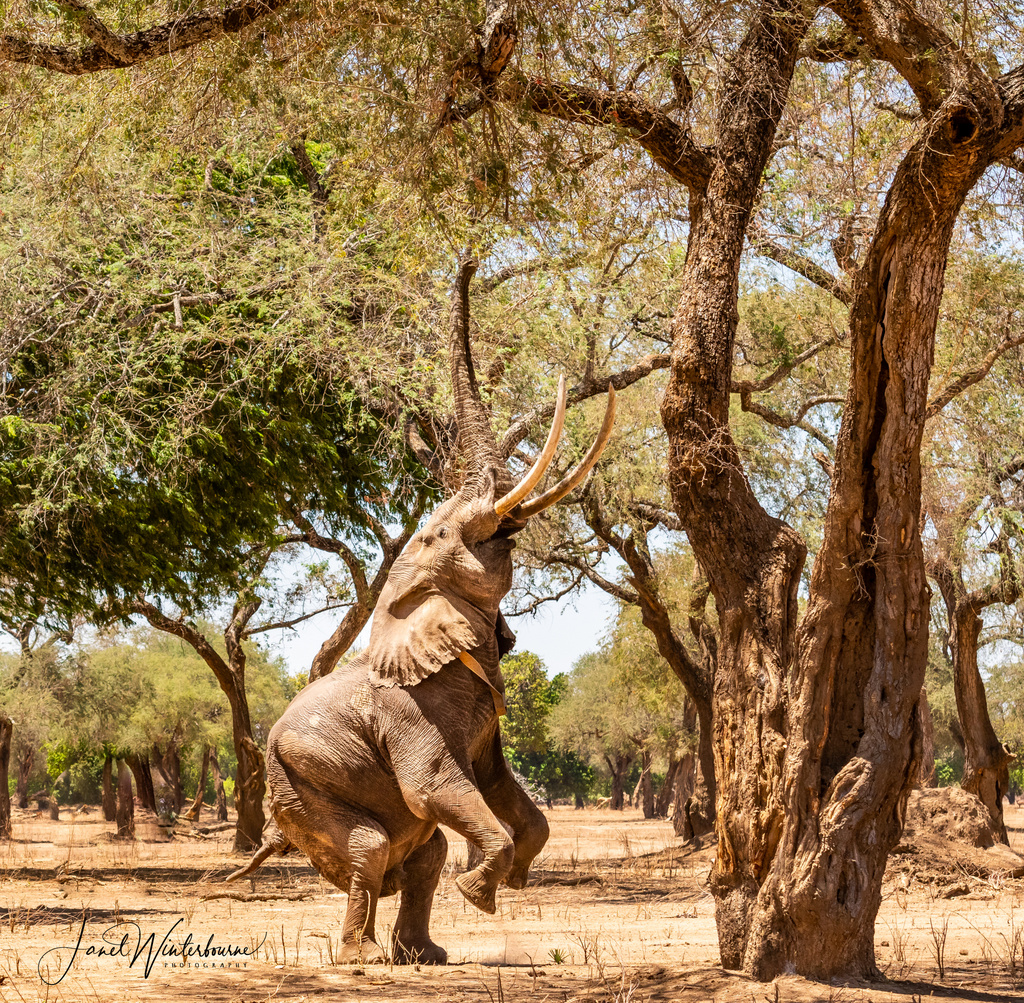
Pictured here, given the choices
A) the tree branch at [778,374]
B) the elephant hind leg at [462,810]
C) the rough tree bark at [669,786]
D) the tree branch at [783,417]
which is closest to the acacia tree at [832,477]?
the elephant hind leg at [462,810]

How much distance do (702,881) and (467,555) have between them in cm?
871

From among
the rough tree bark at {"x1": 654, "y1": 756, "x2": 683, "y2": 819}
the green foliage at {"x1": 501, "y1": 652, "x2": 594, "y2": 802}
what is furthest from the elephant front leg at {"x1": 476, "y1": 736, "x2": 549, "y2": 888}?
the green foliage at {"x1": 501, "y1": 652, "x2": 594, "y2": 802}

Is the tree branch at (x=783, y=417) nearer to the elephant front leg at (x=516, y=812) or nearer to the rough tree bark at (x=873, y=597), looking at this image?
the elephant front leg at (x=516, y=812)

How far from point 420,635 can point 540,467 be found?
1.20 meters

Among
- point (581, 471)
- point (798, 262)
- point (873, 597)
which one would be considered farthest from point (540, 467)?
point (798, 262)

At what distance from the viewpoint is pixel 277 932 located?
27.1 ft

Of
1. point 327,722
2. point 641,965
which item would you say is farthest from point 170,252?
point 641,965

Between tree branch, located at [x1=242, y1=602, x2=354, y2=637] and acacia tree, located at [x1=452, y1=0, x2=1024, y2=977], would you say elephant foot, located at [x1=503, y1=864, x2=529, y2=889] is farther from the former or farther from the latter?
Answer: tree branch, located at [x1=242, y1=602, x2=354, y2=637]

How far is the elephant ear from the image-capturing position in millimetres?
6176

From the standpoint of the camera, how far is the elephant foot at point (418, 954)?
20.7 feet

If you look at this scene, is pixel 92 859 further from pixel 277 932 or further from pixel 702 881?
pixel 277 932

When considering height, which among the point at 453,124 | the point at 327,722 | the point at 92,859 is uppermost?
the point at 453,124

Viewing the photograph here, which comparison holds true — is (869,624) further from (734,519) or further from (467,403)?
(467,403)

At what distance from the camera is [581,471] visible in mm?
5914
